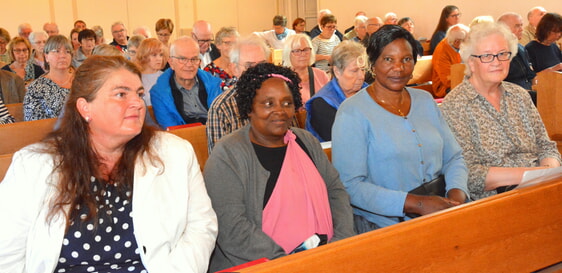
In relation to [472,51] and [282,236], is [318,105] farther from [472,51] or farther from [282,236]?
[282,236]

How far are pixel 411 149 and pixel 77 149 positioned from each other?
1.35 meters

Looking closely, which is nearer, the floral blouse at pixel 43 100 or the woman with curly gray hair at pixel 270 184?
the woman with curly gray hair at pixel 270 184

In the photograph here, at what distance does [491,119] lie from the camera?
285 cm

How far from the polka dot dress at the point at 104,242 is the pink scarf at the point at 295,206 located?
0.52 meters

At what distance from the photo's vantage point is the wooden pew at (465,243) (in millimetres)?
1570

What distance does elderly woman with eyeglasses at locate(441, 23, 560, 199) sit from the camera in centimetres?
281

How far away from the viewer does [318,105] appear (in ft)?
11.3

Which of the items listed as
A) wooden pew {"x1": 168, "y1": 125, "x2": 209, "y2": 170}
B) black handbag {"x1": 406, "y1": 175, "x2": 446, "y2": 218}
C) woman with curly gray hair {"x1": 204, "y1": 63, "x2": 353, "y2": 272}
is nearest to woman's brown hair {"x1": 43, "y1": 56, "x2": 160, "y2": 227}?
woman with curly gray hair {"x1": 204, "y1": 63, "x2": 353, "y2": 272}

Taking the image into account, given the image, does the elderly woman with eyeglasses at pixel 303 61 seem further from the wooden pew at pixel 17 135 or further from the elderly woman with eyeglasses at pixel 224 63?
the wooden pew at pixel 17 135

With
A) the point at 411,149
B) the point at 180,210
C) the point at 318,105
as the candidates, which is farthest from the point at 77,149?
the point at 318,105

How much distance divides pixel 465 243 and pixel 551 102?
8.96 ft

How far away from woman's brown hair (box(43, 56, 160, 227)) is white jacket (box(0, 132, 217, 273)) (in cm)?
3

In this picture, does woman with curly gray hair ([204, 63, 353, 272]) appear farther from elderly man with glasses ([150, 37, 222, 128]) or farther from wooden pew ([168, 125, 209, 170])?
elderly man with glasses ([150, 37, 222, 128])

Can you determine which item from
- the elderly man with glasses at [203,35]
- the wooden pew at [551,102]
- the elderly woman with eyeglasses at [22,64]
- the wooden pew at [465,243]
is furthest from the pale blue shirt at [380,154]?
the elderly woman with eyeglasses at [22,64]
